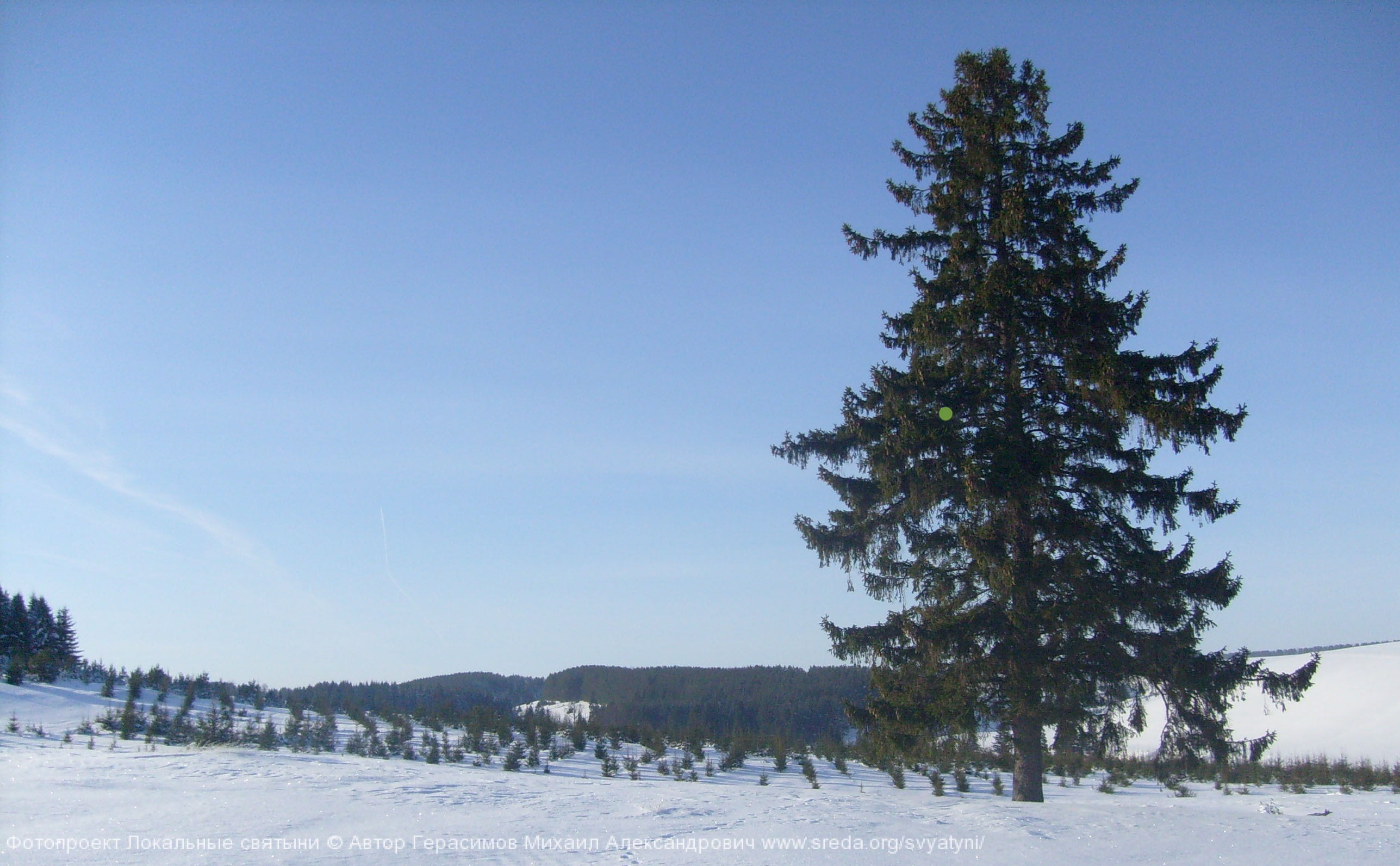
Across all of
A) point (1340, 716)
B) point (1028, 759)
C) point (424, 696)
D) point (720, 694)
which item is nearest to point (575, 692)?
point (720, 694)

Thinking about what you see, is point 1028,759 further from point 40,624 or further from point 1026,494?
point 40,624

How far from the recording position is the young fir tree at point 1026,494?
38.7ft

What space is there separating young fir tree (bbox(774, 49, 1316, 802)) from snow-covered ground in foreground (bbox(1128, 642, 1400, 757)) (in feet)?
69.1

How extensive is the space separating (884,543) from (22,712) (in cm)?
1749

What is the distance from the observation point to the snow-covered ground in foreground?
3216 centimetres

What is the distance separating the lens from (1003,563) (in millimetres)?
11609

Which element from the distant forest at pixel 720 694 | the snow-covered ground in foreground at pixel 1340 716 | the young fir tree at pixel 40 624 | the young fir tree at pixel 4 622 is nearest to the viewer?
the snow-covered ground in foreground at pixel 1340 716

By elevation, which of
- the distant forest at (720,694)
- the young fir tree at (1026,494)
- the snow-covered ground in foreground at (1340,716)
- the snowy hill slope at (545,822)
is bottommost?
the distant forest at (720,694)

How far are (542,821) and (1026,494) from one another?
798 centimetres

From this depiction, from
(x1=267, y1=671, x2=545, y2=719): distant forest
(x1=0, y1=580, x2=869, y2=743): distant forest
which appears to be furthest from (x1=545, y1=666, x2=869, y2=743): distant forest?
(x1=267, y1=671, x2=545, y2=719): distant forest

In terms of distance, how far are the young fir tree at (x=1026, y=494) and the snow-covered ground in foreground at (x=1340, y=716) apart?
829 inches

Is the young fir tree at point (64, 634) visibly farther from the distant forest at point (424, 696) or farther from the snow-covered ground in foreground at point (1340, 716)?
the snow-covered ground in foreground at point (1340, 716)

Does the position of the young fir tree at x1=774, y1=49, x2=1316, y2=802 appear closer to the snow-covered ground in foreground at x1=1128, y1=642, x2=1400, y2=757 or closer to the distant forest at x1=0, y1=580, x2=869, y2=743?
the distant forest at x1=0, y1=580, x2=869, y2=743

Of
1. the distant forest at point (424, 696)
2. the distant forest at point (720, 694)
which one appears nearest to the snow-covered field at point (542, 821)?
the distant forest at point (424, 696)
